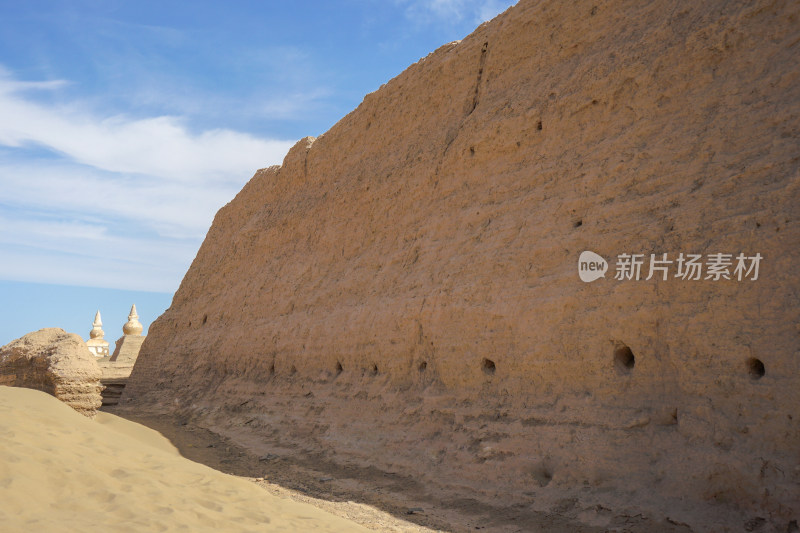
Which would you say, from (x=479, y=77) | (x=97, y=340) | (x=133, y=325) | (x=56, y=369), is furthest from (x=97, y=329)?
(x=479, y=77)

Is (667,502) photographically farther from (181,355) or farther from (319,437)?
(181,355)

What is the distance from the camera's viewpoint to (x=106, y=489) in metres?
4.42

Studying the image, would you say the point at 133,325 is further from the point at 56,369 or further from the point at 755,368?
the point at 755,368

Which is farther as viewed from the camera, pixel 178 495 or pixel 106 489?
pixel 178 495

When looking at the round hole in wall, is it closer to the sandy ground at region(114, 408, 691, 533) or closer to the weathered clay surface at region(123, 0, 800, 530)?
the weathered clay surface at region(123, 0, 800, 530)

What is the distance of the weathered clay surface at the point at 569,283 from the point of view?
4.77 meters

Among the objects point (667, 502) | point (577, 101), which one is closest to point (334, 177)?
point (577, 101)

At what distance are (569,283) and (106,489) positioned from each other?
4391 mm

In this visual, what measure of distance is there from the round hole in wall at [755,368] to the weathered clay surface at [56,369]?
7.84 metres

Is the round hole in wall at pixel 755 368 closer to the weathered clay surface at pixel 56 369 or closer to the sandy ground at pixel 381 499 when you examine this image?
the sandy ground at pixel 381 499

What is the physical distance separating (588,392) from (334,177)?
703 cm

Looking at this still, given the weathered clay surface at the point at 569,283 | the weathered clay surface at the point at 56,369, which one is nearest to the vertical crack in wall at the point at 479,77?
the weathered clay surface at the point at 569,283

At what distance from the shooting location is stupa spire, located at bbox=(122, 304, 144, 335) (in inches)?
1233

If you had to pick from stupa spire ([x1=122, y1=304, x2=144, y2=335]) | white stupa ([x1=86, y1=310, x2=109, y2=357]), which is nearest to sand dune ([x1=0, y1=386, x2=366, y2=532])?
stupa spire ([x1=122, y1=304, x2=144, y2=335])
